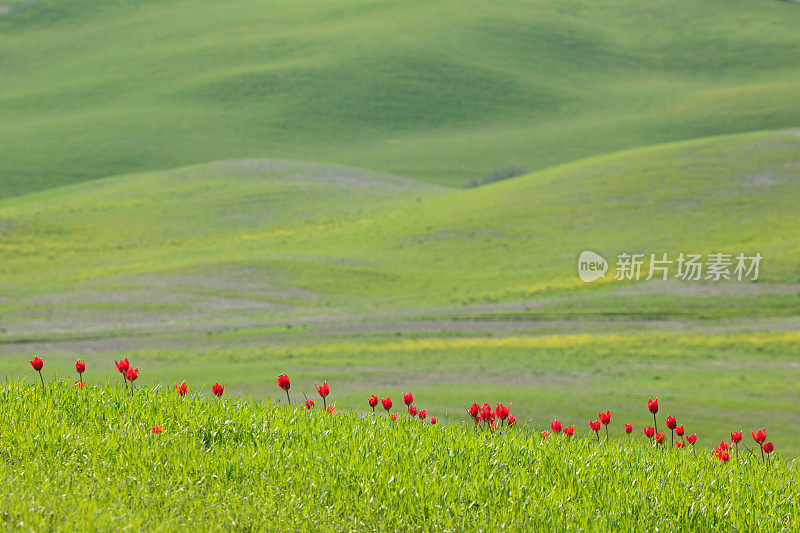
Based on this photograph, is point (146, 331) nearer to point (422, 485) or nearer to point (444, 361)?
point (444, 361)

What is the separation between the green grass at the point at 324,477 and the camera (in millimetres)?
6398

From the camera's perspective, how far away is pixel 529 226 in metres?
72.8

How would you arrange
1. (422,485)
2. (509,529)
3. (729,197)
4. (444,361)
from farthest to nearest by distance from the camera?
1. (729,197)
2. (444,361)
3. (422,485)
4. (509,529)

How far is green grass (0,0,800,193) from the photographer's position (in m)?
150

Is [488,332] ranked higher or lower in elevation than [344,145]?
lower

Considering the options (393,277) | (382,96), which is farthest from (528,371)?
(382,96)

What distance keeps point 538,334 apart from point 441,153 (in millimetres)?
111635

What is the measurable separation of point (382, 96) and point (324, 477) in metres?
169

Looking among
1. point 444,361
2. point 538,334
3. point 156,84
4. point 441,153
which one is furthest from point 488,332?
point 156,84

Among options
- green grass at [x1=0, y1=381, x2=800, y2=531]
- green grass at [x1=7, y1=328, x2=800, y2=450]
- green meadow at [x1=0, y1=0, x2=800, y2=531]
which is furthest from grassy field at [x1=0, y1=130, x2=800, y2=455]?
green grass at [x1=0, y1=381, x2=800, y2=531]

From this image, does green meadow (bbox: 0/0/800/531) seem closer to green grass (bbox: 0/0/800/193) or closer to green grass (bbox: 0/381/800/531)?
green grass (bbox: 0/381/800/531)

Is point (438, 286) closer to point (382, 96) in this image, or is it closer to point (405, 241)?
point (405, 241)

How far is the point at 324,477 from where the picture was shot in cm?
700

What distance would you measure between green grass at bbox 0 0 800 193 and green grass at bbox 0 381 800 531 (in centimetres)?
13080
